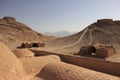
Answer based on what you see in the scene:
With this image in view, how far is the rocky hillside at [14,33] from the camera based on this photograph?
131ft

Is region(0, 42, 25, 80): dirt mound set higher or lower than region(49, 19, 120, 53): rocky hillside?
lower

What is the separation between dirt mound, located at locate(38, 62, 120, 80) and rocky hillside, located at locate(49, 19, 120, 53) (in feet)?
72.6

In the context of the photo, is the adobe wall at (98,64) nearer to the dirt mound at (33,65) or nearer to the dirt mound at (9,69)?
the dirt mound at (33,65)

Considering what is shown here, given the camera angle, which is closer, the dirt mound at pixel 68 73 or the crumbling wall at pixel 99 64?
the dirt mound at pixel 68 73

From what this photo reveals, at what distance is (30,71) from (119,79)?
488cm

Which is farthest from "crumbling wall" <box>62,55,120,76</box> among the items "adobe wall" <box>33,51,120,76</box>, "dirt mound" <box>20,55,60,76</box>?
"dirt mound" <box>20,55,60,76</box>


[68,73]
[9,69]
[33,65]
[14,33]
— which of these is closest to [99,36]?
[14,33]

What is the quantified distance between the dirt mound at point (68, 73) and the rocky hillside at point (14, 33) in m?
30.9

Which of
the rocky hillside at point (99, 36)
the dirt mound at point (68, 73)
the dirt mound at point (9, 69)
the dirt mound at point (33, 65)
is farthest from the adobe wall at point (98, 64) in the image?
the rocky hillside at point (99, 36)

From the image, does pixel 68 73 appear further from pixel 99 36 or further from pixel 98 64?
pixel 99 36

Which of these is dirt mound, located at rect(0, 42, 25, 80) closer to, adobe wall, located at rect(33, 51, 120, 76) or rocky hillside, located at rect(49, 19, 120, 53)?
adobe wall, located at rect(33, 51, 120, 76)

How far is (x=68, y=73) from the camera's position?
26.9 feet

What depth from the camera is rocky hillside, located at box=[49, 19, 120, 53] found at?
3271cm

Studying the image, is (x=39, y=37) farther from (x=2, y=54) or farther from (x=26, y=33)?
(x=2, y=54)
